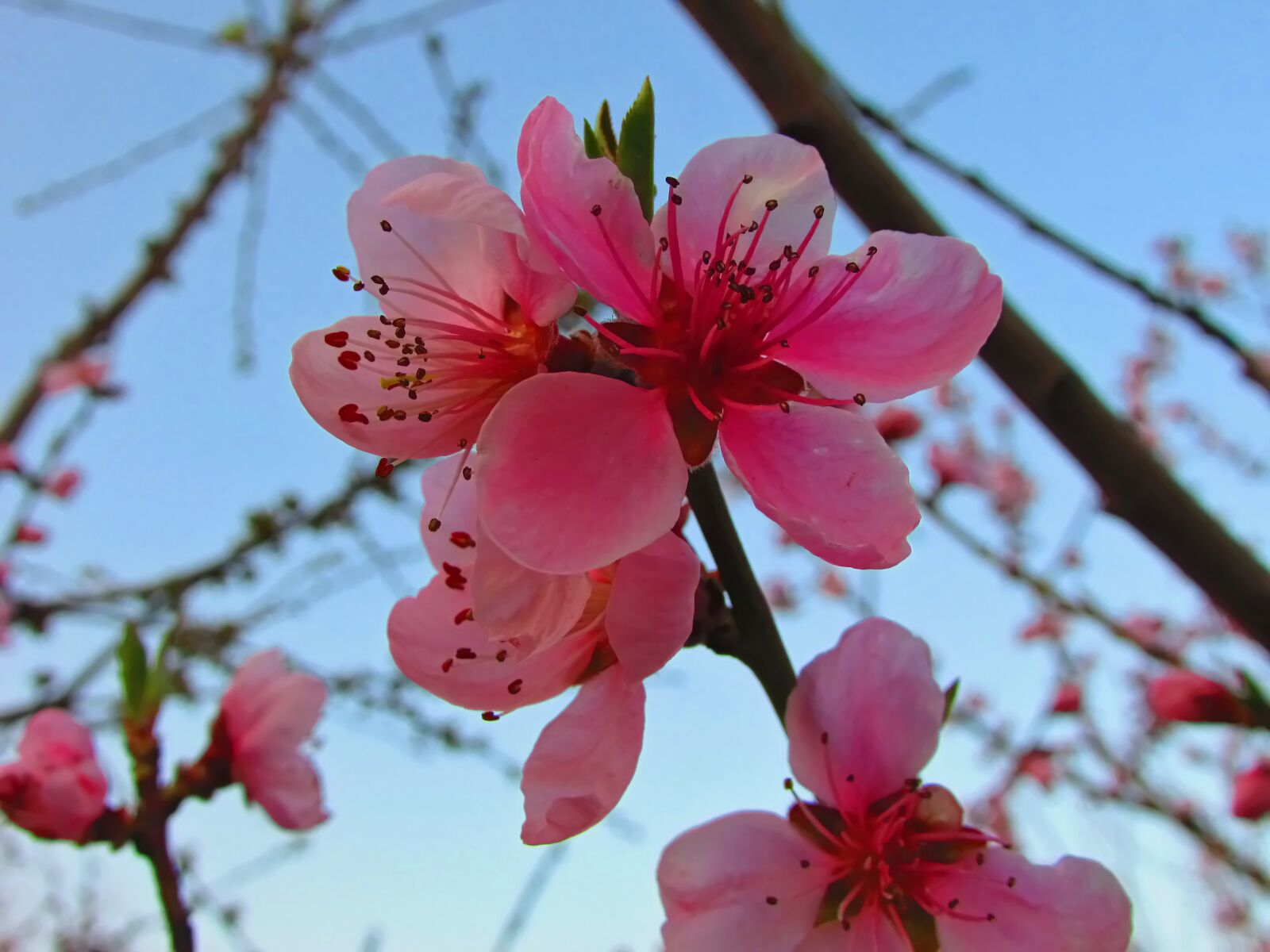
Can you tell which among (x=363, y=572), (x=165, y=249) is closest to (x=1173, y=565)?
(x=363, y=572)

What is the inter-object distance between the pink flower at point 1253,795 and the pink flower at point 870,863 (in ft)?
3.74

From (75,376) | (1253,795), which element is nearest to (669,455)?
(1253,795)

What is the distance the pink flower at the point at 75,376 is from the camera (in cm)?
398

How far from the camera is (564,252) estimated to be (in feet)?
2.12

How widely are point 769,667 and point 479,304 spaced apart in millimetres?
403

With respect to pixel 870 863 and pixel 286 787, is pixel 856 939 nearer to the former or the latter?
pixel 870 863

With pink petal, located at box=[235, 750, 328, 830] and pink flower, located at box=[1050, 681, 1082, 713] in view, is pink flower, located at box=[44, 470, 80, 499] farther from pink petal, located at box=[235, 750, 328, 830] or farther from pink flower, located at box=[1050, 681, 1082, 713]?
pink flower, located at box=[1050, 681, 1082, 713]

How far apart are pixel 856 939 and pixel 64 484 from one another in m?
4.09

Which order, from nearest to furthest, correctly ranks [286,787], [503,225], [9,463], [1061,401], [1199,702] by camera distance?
[503,225], [1061,401], [286,787], [1199,702], [9,463]

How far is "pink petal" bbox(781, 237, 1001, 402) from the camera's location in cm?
71

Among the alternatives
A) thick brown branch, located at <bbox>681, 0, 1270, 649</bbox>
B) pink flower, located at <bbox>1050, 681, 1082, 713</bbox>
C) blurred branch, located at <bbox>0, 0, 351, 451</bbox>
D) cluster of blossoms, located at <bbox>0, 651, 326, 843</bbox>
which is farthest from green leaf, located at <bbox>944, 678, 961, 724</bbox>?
blurred branch, located at <bbox>0, 0, 351, 451</bbox>

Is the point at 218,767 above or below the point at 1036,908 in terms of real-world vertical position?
above

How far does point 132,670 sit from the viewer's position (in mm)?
1190

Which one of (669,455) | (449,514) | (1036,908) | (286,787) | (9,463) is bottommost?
(1036,908)
